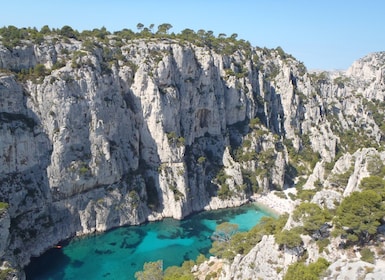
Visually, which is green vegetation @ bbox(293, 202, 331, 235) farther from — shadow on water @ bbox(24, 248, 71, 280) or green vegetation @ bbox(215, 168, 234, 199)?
green vegetation @ bbox(215, 168, 234, 199)

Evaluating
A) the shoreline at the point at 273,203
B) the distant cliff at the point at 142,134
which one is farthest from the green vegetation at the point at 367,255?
the shoreline at the point at 273,203

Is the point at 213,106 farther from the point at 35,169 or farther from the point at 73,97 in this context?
the point at 35,169

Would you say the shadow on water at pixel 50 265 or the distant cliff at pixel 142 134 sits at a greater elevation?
the distant cliff at pixel 142 134

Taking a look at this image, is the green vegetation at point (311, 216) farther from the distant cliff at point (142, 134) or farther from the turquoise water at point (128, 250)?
the turquoise water at point (128, 250)

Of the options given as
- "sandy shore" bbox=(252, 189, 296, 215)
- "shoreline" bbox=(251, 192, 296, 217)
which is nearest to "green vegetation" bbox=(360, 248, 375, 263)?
"shoreline" bbox=(251, 192, 296, 217)

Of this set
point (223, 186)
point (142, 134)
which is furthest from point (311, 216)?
point (142, 134)

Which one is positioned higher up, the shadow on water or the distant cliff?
the distant cliff

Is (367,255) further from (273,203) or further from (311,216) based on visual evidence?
(273,203)
